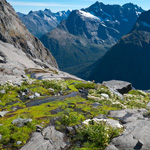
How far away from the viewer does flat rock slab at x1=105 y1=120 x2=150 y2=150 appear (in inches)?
529

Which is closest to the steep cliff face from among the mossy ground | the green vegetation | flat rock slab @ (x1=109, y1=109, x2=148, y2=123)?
the mossy ground

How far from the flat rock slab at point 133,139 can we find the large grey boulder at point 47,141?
4064 mm

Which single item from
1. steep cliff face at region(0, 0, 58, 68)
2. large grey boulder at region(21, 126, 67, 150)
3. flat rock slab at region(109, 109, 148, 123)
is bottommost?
flat rock slab at region(109, 109, 148, 123)

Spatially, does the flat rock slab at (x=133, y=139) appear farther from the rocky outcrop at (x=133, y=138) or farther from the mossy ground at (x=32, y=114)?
the mossy ground at (x=32, y=114)

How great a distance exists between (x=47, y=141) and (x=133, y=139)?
23.3 ft

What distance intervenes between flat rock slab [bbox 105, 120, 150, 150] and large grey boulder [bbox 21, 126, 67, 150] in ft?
13.3

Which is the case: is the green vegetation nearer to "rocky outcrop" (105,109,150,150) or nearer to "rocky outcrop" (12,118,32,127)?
"rocky outcrop" (105,109,150,150)

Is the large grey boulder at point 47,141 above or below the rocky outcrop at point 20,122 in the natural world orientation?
below

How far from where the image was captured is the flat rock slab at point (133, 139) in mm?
13445

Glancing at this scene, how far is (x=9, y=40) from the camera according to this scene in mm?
118875

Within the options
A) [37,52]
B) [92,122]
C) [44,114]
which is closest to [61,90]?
[44,114]

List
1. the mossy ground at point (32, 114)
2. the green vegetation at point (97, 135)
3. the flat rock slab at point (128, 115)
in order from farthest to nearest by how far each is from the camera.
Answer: the flat rock slab at point (128, 115) < the mossy ground at point (32, 114) < the green vegetation at point (97, 135)

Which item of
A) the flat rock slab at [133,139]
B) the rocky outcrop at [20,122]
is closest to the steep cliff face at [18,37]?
the rocky outcrop at [20,122]

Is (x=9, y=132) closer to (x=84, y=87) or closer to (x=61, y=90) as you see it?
(x=61, y=90)
